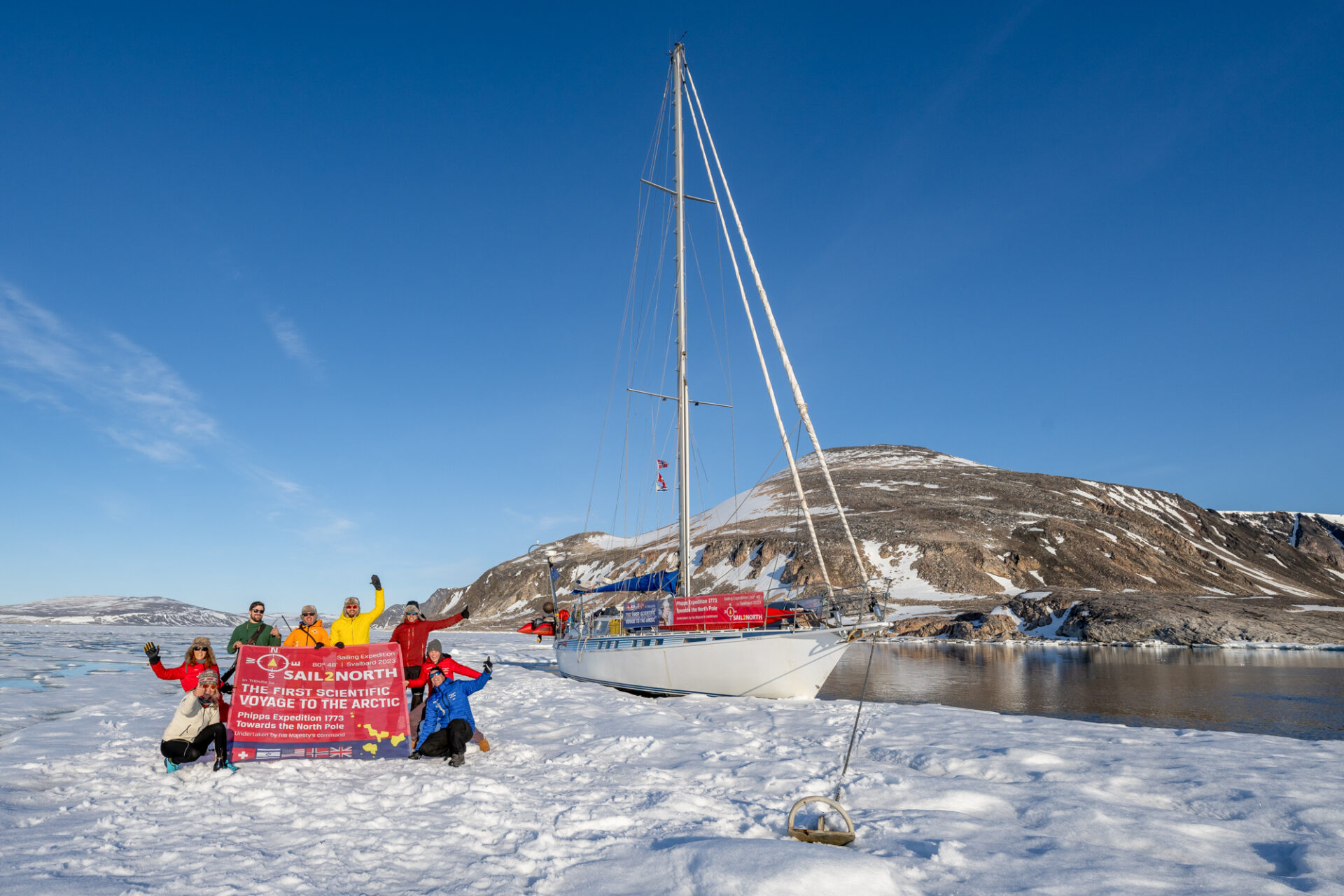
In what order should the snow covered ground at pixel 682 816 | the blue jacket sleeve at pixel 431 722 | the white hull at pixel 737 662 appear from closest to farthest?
the snow covered ground at pixel 682 816 → the blue jacket sleeve at pixel 431 722 → the white hull at pixel 737 662

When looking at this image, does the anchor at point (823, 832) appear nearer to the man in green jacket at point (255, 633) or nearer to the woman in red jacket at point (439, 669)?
the woman in red jacket at point (439, 669)

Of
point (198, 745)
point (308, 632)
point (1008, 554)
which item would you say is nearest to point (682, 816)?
point (198, 745)

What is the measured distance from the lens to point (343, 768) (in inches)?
371

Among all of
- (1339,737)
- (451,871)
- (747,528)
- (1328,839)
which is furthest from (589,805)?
(747,528)

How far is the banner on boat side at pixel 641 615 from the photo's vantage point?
21.4 meters

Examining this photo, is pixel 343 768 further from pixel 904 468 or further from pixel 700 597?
pixel 904 468

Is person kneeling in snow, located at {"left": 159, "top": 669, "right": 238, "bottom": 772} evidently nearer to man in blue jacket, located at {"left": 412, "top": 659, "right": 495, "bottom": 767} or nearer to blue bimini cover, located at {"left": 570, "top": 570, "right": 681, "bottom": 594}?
man in blue jacket, located at {"left": 412, "top": 659, "right": 495, "bottom": 767}

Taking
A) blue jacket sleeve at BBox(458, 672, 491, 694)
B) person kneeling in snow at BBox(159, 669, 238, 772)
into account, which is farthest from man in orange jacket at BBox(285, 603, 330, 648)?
blue jacket sleeve at BBox(458, 672, 491, 694)

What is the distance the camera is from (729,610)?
1942 cm

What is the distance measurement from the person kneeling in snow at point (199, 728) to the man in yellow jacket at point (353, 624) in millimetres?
2445

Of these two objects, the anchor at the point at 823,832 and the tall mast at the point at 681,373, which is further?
the tall mast at the point at 681,373

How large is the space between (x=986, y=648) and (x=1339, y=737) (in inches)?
1386

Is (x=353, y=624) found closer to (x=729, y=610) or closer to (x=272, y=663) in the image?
(x=272, y=663)

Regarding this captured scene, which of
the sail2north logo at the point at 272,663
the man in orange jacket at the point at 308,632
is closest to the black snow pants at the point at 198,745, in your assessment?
the sail2north logo at the point at 272,663
